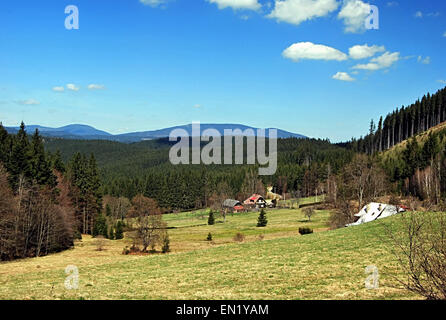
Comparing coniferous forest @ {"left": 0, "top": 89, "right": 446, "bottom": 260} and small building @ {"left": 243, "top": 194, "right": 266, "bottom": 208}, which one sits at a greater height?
coniferous forest @ {"left": 0, "top": 89, "right": 446, "bottom": 260}

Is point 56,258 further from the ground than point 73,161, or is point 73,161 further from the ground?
point 73,161

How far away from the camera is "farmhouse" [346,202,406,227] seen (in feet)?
156

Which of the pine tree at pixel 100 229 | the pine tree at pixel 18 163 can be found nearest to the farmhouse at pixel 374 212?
the pine tree at pixel 100 229

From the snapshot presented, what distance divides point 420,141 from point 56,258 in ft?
389

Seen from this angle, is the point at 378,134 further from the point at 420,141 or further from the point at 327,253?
the point at 327,253

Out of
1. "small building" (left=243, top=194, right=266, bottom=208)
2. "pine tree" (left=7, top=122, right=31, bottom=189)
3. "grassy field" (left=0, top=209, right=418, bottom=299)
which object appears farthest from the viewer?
"small building" (left=243, top=194, right=266, bottom=208)

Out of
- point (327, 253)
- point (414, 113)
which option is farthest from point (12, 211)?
point (414, 113)

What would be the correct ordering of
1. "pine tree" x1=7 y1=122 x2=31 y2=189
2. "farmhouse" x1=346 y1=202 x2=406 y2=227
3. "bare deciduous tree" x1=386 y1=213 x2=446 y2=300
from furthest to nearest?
"pine tree" x1=7 y1=122 x2=31 y2=189, "farmhouse" x1=346 y1=202 x2=406 y2=227, "bare deciduous tree" x1=386 y1=213 x2=446 y2=300

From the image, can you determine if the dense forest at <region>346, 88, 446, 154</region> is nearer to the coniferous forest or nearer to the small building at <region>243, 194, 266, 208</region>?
the coniferous forest

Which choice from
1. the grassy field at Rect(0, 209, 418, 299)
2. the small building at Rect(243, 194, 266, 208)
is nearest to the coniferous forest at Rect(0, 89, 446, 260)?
the grassy field at Rect(0, 209, 418, 299)

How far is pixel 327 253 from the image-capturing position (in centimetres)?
2803

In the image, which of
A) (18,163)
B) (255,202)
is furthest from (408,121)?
(18,163)

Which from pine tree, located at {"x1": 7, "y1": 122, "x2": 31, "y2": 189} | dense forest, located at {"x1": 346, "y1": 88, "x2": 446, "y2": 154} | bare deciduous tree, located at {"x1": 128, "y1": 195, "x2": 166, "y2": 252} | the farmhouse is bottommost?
bare deciduous tree, located at {"x1": 128, "y1": 195, "x2": 166, "y2": 252}
